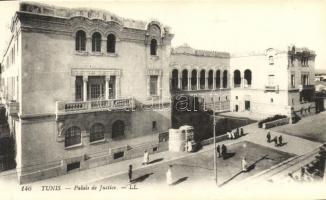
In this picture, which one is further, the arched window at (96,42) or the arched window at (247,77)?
the arched window at (247,77)

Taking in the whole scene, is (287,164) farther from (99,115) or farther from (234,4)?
(99,115)

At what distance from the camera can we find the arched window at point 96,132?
22578 mm

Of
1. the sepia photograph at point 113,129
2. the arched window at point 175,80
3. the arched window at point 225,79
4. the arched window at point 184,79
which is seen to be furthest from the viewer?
the arched window at point 225,79

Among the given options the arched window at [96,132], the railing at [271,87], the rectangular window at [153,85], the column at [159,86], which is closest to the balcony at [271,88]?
the railing at [271,87]

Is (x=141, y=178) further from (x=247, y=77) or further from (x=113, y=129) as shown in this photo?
(x=247, y=77)

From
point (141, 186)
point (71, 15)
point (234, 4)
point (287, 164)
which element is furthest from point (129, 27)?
point (287, 164)

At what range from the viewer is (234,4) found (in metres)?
17.4

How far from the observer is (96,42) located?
22281 millimetres

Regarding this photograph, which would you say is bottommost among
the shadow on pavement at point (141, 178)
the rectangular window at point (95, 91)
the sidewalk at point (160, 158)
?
the shadow on pavement at point (141, 178)

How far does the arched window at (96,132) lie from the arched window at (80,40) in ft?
20.0

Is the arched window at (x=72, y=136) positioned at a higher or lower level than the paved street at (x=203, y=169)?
higher

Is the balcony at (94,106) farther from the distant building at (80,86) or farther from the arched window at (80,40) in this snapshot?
the arched window at (80,40)

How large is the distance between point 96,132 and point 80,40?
7312mm

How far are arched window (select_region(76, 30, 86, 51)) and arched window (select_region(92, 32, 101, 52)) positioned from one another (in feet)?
2.43
